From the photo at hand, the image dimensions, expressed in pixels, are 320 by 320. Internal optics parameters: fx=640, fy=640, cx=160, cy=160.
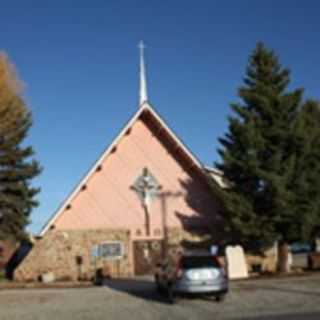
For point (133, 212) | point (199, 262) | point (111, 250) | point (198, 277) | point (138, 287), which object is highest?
point (133, 212)

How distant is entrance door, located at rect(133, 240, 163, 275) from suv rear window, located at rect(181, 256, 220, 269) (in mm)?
14470

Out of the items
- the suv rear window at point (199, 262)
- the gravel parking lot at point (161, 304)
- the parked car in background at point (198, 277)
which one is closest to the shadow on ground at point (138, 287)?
the gravel parking lot at point (161, 304)

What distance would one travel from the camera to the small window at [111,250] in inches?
1324

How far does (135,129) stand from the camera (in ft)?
116

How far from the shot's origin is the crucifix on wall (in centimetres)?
3431

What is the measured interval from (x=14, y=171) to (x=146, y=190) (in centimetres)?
755

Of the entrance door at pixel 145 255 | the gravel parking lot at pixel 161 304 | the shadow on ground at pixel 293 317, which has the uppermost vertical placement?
the entrance door at pixel 145 255

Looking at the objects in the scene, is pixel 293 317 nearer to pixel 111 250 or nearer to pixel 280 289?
Answer: pixel 280 289

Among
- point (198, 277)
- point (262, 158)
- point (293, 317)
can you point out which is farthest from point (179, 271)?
point (262, 158)

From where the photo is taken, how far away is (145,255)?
112 feet

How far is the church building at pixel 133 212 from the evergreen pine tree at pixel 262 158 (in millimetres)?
2361

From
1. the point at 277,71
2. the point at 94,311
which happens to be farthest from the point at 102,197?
the point at 94,311

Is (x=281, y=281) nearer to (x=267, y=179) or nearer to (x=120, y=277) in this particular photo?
(x=267, y=179)

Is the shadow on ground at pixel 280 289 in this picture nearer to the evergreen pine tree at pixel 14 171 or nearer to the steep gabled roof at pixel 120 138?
the steep gabled roof at pixel 120 138
